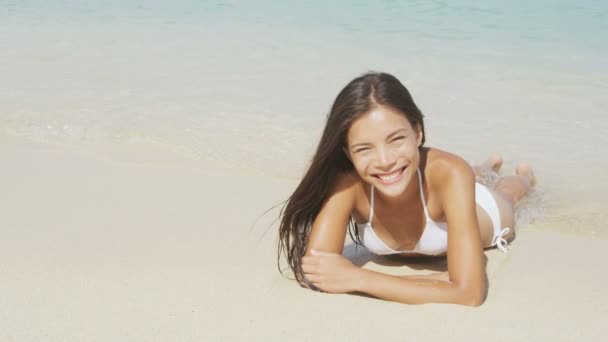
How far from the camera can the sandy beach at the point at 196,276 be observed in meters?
2.42

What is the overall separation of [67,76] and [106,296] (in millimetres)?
5318

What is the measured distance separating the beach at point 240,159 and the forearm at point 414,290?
57mm

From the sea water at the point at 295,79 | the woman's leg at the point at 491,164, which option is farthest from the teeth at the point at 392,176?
the woman's leg at the point at 491,164

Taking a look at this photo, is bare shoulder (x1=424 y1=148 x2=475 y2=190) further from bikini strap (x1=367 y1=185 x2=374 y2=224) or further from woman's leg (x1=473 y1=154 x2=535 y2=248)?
woman's leg (x1=473 y1=154 x2=535 y2=248)

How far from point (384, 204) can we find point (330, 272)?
1.51 ft

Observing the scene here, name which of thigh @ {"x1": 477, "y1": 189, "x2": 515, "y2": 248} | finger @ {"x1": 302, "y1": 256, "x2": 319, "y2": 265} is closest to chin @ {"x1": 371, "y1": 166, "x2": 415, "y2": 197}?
finger @ {"x1": 302, "y1": 256, "x2": 319, "y2": 265}

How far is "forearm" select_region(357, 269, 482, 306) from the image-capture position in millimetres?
2662

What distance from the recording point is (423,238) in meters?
3.12

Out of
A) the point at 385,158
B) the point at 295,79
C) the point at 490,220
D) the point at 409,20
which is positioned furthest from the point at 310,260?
the point at 409,20

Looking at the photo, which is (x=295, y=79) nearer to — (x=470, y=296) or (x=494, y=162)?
(x=494, y=162)

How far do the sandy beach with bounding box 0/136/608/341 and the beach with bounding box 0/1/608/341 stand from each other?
0.01m

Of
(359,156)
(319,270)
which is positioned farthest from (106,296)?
(359,156)

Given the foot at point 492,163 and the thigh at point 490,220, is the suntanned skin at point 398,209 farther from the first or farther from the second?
the foot at point 492,163

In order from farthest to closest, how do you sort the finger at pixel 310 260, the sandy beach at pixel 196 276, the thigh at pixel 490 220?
the thigh at pixel 490 220, the finger at pixel 310 260, the sandy beach at pixel 196 276
